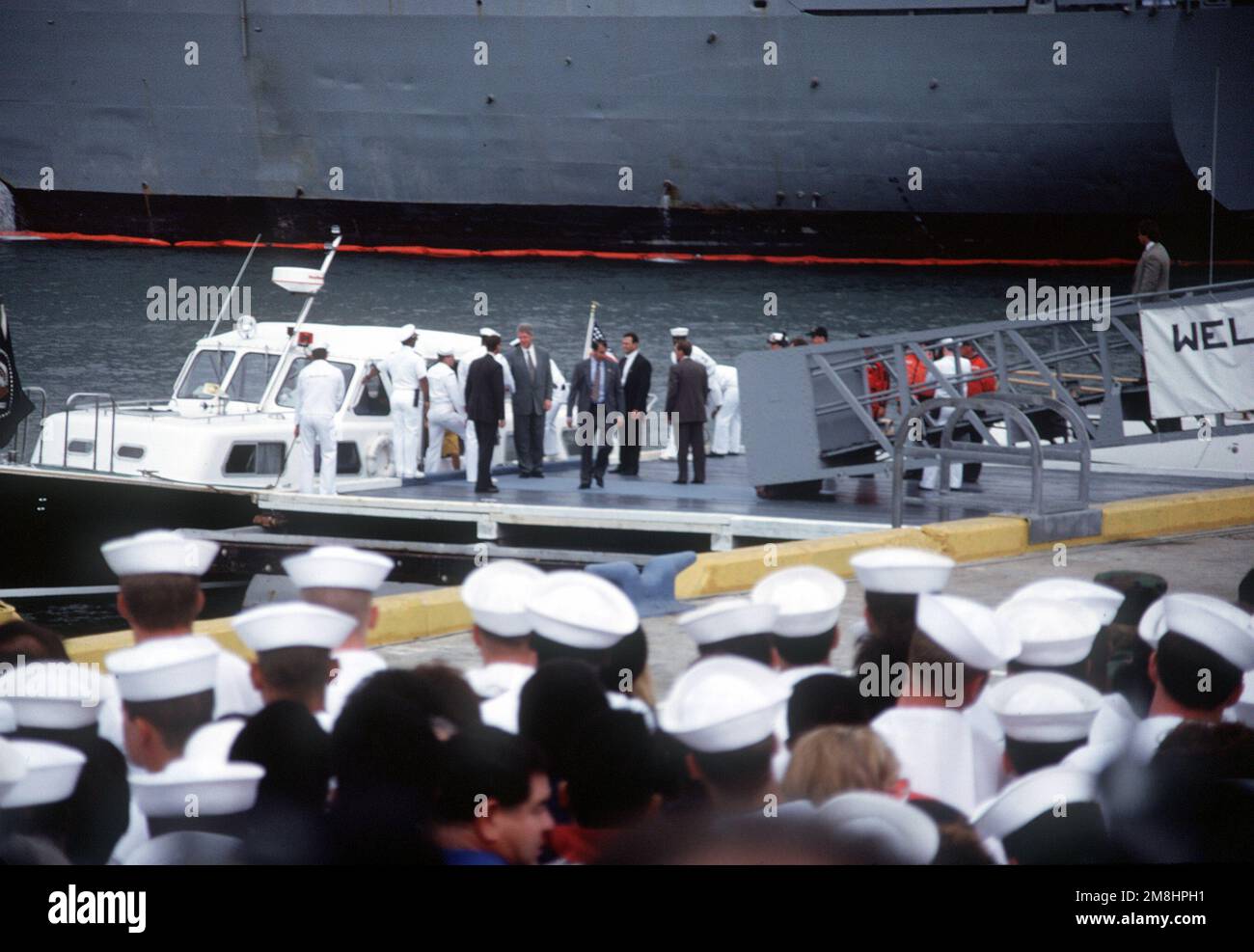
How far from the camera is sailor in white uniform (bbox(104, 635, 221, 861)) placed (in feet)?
13.3

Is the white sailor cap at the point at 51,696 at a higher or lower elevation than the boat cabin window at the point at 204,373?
lower

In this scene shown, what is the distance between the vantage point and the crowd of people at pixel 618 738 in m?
3.83

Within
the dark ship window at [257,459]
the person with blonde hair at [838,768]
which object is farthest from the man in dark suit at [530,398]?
the person with blonde hair at [838,768]

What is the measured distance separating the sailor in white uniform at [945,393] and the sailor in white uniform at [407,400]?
478 centimetres

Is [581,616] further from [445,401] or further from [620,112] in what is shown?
[620,112]

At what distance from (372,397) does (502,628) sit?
1158 centimetres

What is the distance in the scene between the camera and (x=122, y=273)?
59375 mm

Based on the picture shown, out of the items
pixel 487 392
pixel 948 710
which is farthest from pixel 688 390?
pixel 948 710

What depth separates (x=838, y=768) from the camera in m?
3.74

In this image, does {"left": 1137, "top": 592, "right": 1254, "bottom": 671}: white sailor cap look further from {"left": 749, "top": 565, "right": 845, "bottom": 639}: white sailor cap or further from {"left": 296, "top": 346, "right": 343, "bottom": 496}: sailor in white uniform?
{"left": 296, "top": 346, "right": 343, "bottom": 496}: sailor in white uniform

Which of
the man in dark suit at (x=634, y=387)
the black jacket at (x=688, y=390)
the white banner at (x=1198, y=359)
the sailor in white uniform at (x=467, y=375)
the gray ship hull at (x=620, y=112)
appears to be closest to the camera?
the white banner at (x=1198, y=359)

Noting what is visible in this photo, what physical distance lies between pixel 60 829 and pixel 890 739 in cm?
212

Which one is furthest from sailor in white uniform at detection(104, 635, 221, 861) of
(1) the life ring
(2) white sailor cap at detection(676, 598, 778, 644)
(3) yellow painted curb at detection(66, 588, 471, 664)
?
(1) the life ring

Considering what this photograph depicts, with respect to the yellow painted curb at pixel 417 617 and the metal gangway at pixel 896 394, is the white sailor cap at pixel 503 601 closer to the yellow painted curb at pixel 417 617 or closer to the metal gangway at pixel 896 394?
the yellow painted curb at pixel 417 617
